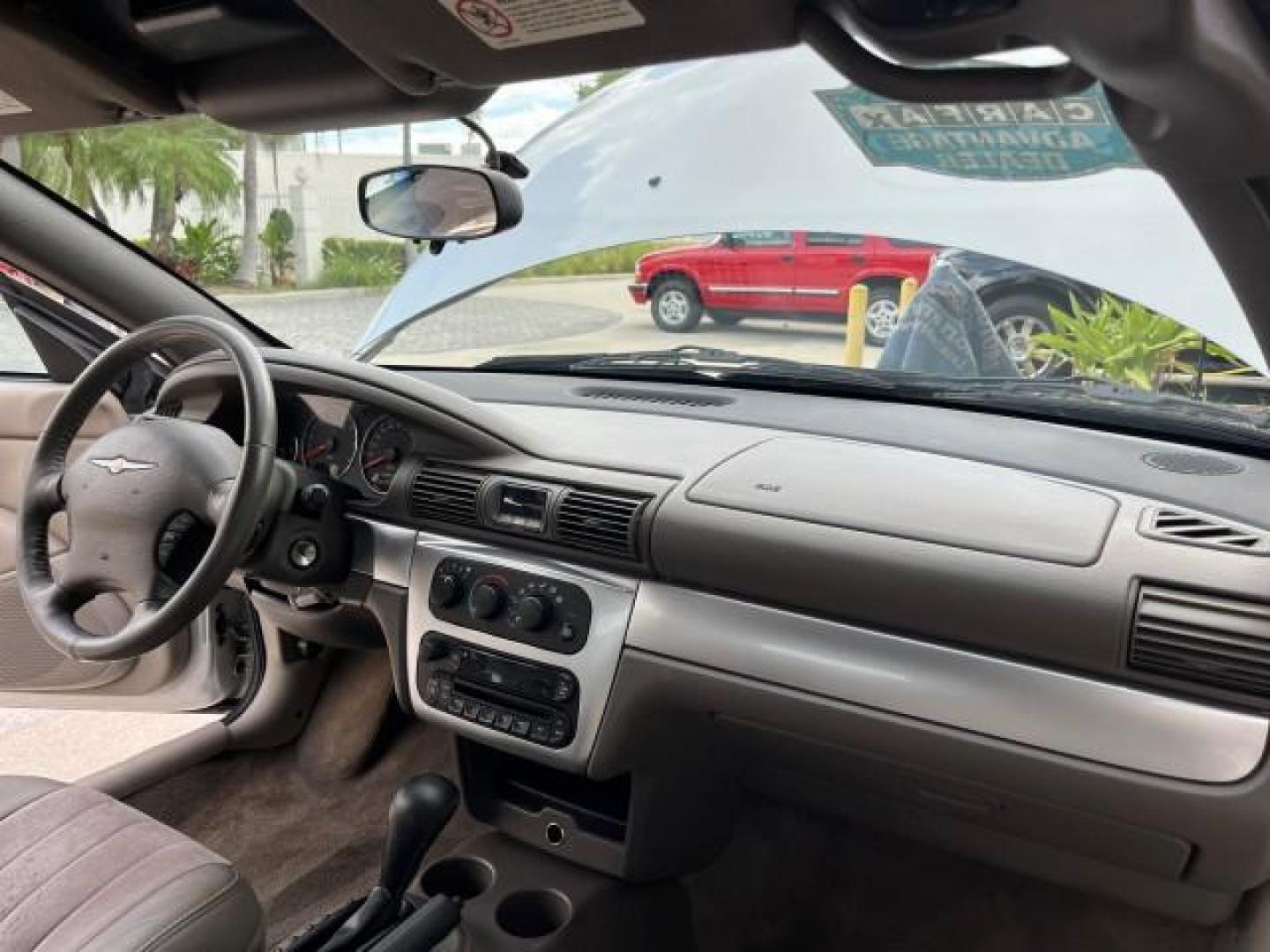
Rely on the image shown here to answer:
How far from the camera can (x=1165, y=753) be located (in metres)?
1.33

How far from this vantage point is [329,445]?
2.12m

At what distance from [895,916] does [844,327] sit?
1.24 m

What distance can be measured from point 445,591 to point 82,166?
7.35 ft

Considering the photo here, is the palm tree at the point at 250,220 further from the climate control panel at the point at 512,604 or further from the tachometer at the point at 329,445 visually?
the climate control panel at the point at 512,604

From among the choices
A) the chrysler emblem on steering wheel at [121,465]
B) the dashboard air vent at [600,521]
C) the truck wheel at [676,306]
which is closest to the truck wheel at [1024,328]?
the truck wheel at [676,306]

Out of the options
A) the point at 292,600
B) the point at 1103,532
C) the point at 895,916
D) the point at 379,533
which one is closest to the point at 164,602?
the point at 379,533

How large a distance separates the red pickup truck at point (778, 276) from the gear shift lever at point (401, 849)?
46.1 inches

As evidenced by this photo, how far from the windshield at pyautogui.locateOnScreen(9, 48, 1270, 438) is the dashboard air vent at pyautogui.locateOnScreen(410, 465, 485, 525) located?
44 centimetres

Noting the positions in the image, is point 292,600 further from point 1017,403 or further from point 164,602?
point 1017,403

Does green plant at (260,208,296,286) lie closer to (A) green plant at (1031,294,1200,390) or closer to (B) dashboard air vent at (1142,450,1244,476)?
(A) green plant at (1031,294,1200,390)

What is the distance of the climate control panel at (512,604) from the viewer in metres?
1.82

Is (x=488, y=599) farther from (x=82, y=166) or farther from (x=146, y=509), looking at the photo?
(x=82, y=166)

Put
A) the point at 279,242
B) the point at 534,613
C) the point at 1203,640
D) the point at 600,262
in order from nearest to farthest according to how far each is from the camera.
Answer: the point at 1203,640
the point at 534,613
the point at 600,262
the point at 279,242

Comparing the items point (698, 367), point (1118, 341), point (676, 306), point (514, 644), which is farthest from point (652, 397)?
point (1118, 341)
